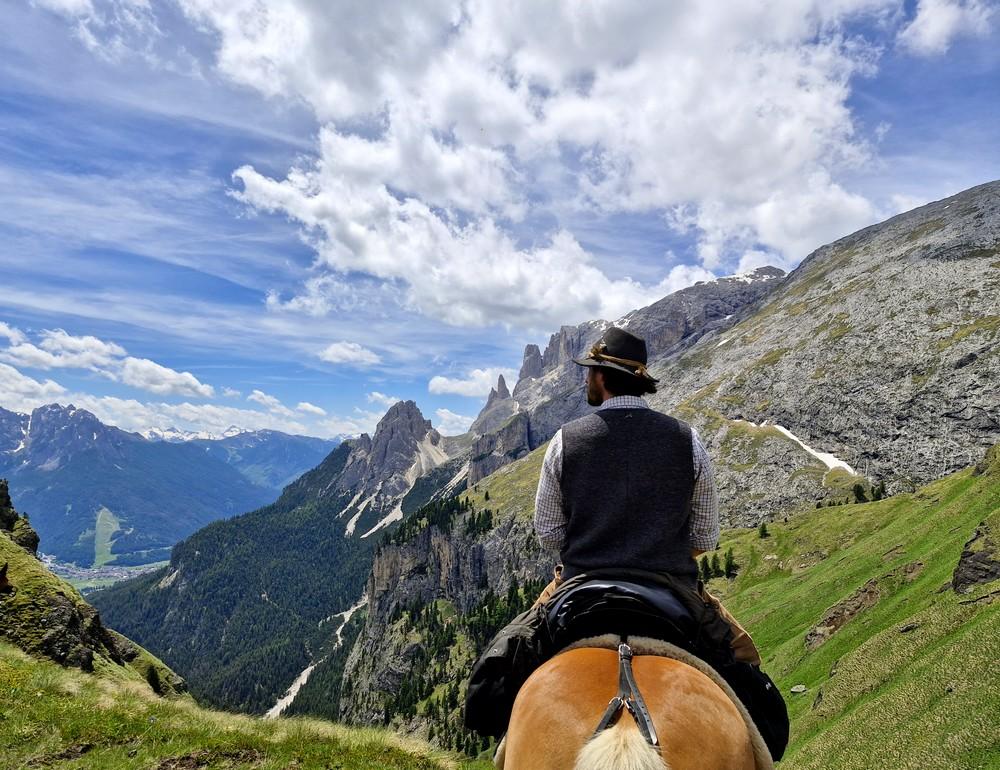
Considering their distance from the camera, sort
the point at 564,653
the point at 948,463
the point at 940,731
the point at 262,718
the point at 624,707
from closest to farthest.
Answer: the point at 624,707, the point at 564,653, the point at 940,731, the point at 262,718, the point at 948,463

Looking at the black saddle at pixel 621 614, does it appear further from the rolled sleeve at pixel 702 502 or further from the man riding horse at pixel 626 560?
the rolled sleeve at pixel 702 502

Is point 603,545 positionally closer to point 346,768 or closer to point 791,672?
point 346,768

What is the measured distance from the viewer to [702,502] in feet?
24.7

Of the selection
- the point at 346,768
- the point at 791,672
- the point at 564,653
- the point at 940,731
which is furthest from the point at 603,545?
the point at 791,672

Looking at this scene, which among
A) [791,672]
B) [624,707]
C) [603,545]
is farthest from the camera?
[791,672]

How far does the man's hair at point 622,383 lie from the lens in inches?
296

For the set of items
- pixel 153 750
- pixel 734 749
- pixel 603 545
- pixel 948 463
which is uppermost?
pixel 603 545

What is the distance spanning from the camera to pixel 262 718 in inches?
677

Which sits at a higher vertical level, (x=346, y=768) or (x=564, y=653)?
(x=564, y=653)

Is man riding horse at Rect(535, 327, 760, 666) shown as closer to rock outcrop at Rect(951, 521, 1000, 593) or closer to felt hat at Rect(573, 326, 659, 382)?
felt hat at Rect(573, 326, 659, 382)

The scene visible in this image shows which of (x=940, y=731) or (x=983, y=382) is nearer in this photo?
(x=940, y=731)

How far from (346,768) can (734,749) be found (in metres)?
12.0

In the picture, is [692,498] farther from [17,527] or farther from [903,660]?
[17,527]

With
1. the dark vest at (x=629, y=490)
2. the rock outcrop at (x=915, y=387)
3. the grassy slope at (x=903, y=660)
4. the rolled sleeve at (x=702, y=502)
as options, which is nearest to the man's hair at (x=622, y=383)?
the dark vest at (x=629, y=490)
